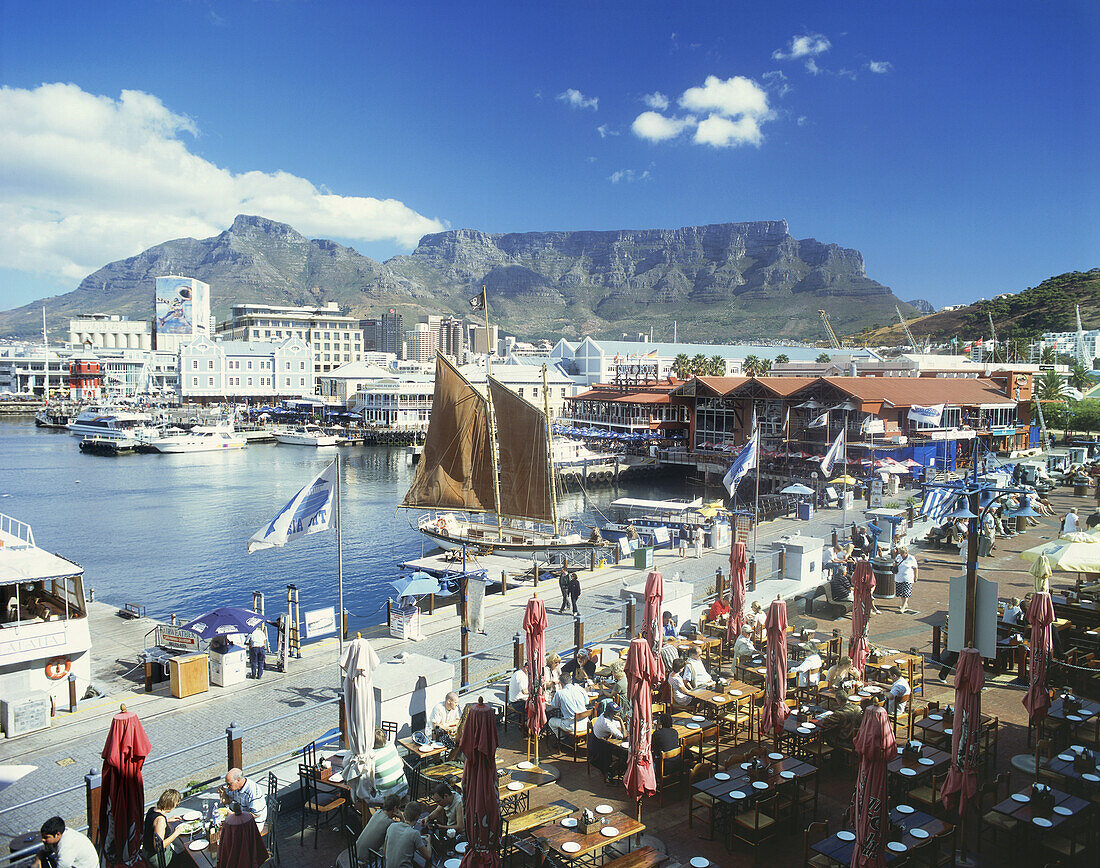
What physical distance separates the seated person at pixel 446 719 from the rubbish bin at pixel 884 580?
1216cm

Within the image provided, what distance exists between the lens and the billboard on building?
18000 centimetres

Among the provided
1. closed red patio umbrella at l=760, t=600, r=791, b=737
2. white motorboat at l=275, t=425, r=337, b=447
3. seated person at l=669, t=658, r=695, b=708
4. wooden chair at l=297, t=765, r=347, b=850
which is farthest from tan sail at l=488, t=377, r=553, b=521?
white motorboat at l=275, t=425, r=337, b=447

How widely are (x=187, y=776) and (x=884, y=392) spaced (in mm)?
49163

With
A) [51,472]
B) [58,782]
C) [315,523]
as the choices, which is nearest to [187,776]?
[58,782]

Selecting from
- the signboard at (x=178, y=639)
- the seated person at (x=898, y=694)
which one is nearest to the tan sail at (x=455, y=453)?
the signboard at (x=178, y=639)

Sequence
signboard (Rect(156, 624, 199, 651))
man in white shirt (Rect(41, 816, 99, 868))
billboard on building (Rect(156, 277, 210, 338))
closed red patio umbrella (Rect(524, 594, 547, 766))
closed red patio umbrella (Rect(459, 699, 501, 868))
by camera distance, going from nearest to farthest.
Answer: man in white shirt (Rect(41, 816, 99, 868))
closed red patio umbrella (Rect(459, 699, 501, 868))
closed red patio umbrella (Rect(524, 594, 547, 766))
signboard (Rect(156, 624, 199, 651))
billboard on building (Rect(156, 277, 210, 338))

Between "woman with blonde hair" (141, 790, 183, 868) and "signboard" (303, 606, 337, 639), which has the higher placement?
"woman with blonde hair" (141, 790, 183, 868)

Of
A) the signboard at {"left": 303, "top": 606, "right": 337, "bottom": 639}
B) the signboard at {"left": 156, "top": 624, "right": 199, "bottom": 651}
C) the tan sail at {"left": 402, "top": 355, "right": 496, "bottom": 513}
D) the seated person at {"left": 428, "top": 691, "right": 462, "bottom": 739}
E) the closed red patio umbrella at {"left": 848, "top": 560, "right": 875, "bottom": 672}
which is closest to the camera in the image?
the seated person at {"left": 428, "top": 691, "right": 462, "bottom": 739}

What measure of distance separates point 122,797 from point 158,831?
56 centimetres

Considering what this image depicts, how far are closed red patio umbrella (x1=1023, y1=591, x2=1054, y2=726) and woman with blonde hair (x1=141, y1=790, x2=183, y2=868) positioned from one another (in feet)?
34.8

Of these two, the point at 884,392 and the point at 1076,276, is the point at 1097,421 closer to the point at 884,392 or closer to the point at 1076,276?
the point at 884,392

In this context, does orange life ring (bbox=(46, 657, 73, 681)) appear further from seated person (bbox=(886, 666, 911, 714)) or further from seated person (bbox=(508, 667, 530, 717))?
seated person (bbox=(886, 666, 911, 714))

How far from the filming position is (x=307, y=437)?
294ft

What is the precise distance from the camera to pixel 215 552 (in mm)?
36562
